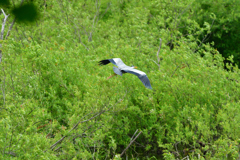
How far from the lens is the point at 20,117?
432 centimetres

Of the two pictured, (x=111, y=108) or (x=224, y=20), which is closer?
(x=111, y=108)

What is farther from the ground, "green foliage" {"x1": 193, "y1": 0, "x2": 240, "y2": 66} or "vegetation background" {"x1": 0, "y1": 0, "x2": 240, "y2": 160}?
"vegetation background" {"x1": 0, "y1": 0, "x2": 240, "y2": 160}

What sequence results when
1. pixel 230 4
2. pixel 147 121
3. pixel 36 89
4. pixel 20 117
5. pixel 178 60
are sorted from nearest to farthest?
pixel 20 117, pixel 36 89, pixel 147 121, pixel 178 60, pixel 230 4

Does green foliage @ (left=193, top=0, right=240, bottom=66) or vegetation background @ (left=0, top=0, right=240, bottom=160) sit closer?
vegetation background @ (left=0, top=0, right=240, bottom=160)

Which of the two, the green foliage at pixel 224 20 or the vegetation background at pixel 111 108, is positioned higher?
the vegetation background at pixel 111 108

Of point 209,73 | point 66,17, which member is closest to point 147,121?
point 209,73

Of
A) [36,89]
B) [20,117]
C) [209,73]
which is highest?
[20,117]

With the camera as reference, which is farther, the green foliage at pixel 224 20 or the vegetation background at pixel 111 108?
the green foliage at pixel 224 20

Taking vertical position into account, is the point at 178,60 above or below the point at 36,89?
below

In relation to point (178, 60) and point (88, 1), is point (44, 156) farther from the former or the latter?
point (88, 1)

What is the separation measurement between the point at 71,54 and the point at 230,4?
11.8 meters

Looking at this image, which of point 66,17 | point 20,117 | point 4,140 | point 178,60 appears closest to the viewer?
point 4,140

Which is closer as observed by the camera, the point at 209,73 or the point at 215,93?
the point at 215,93

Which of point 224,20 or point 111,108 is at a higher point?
point 111,108
